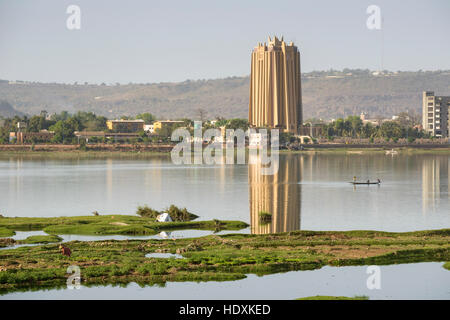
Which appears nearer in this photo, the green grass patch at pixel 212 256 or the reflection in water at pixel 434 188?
the green grass patch at pixel 212 256

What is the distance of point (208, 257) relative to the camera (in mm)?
38781

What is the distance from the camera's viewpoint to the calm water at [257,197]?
61.7 metres

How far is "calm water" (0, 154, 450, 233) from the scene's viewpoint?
61.7m

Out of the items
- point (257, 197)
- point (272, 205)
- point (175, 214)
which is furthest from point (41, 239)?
point (257, 197)

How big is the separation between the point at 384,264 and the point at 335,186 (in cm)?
5987

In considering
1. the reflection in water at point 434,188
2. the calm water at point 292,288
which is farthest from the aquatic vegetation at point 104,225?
the reflection in water at point 434,188

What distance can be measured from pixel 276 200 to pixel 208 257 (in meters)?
39.4

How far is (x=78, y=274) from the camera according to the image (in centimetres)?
3459

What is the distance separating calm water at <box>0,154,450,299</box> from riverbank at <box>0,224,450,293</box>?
3.67ft

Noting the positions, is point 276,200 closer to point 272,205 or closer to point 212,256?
point 272,205

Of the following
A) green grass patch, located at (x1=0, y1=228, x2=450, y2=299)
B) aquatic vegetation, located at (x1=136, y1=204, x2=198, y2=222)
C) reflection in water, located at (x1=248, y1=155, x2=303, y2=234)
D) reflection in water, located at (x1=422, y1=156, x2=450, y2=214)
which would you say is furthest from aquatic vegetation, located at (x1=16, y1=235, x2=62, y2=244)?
reflection in water, located at (x1=422, y1=156, x2=450, y2=214)

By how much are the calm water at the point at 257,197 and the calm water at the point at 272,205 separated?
9 cm

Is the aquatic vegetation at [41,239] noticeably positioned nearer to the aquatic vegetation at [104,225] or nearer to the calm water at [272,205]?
the calm water at [272,205]
